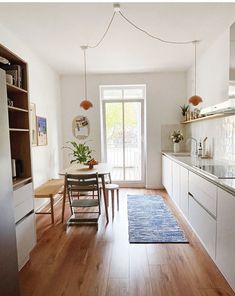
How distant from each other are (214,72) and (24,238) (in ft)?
10.9

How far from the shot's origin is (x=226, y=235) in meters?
1.74

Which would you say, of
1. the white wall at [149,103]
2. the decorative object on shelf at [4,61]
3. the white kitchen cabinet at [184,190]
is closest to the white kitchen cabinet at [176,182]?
the white kitchen cabinet at [184,190]

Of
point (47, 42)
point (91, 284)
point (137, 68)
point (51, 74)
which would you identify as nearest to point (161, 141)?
point (137, 68)

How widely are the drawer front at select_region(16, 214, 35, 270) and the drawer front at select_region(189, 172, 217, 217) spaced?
178 centimetres

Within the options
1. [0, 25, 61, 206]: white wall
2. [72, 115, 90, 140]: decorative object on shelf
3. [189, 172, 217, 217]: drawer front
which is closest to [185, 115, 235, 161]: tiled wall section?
[189, 172, 217, 217]: drawer front

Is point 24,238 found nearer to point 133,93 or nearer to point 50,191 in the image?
point 50,191

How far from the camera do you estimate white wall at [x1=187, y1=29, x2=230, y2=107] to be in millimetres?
2947

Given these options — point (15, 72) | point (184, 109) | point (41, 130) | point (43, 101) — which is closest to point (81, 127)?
point (43, 101)

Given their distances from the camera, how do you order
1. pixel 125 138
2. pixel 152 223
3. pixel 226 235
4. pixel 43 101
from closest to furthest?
pixel 226 235, pixel 152 223, pixel 43 101, pixel 125 138

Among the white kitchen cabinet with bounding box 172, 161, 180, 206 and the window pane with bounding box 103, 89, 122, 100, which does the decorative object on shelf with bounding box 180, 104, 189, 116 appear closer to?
the window pane with bounding box 103, 89, 122, 100

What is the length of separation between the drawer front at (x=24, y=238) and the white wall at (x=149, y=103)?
3.00m

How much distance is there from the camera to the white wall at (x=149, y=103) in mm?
5062

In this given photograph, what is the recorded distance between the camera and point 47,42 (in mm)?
3266

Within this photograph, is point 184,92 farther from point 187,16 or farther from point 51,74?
point 51,74
